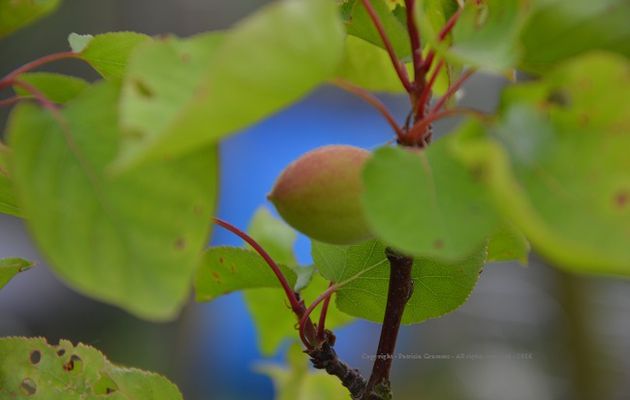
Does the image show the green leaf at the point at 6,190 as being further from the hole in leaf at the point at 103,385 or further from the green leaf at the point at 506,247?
the green leaf at the point at 506,247

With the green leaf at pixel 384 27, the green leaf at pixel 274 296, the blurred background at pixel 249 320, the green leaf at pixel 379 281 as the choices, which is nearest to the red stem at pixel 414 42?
the green leaf at pixel 384 27

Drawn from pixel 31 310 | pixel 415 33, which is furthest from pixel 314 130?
pixel 415 33

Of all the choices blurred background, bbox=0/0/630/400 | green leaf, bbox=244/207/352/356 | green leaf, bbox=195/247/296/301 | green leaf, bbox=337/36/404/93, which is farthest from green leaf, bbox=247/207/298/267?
blurred background, bbox=0/0/630/400

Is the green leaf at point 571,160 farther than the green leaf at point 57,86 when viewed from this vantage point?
No

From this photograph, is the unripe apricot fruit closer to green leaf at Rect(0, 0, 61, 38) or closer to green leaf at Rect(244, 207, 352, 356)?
green leaf at Rect(0, 0, 61, 38)

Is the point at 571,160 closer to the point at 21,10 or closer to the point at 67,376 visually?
the point at 21,10

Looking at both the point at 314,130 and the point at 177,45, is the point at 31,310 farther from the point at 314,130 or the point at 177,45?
the point at 177,45
